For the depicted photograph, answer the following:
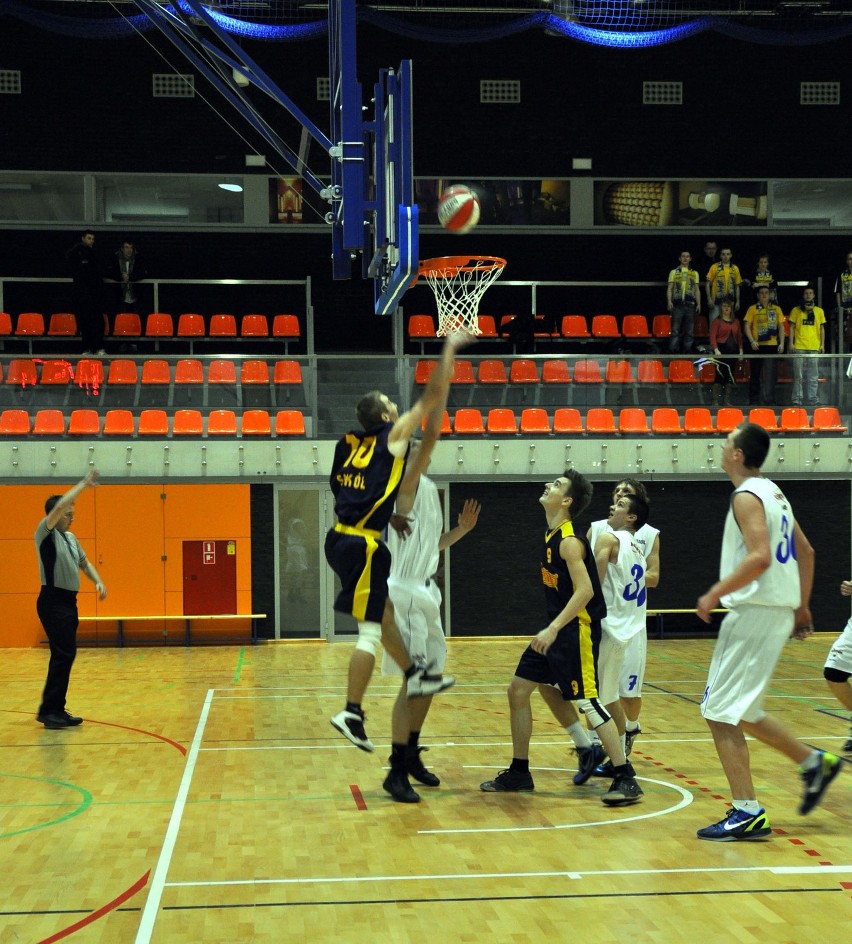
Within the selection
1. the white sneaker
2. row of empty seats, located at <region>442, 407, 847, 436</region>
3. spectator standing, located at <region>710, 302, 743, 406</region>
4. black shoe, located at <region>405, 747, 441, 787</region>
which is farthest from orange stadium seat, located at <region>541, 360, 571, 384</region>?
the white sneaker

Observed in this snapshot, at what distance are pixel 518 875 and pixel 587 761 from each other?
2020 millimetres

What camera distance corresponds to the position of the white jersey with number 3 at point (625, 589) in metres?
7.52

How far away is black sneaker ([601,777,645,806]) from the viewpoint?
22.2 ft

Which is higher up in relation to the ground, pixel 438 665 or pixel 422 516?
pixel 422 516

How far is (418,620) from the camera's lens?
283 inches

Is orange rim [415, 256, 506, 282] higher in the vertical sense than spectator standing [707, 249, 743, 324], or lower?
lower

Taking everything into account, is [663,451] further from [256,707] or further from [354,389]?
[256,707]

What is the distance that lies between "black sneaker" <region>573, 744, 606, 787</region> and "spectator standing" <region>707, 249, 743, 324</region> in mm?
12906

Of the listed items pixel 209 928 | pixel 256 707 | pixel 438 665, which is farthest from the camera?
pixel 256 707

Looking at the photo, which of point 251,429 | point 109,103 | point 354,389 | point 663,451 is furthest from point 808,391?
point 109,103

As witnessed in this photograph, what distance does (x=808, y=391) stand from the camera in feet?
55.2

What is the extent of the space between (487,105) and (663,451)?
8.05 metres

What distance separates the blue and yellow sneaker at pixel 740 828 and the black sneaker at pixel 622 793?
803 mm

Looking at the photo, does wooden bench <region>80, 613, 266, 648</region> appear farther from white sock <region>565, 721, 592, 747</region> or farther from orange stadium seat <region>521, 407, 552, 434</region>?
white sock <region>565, 721, 592, 747</region>
